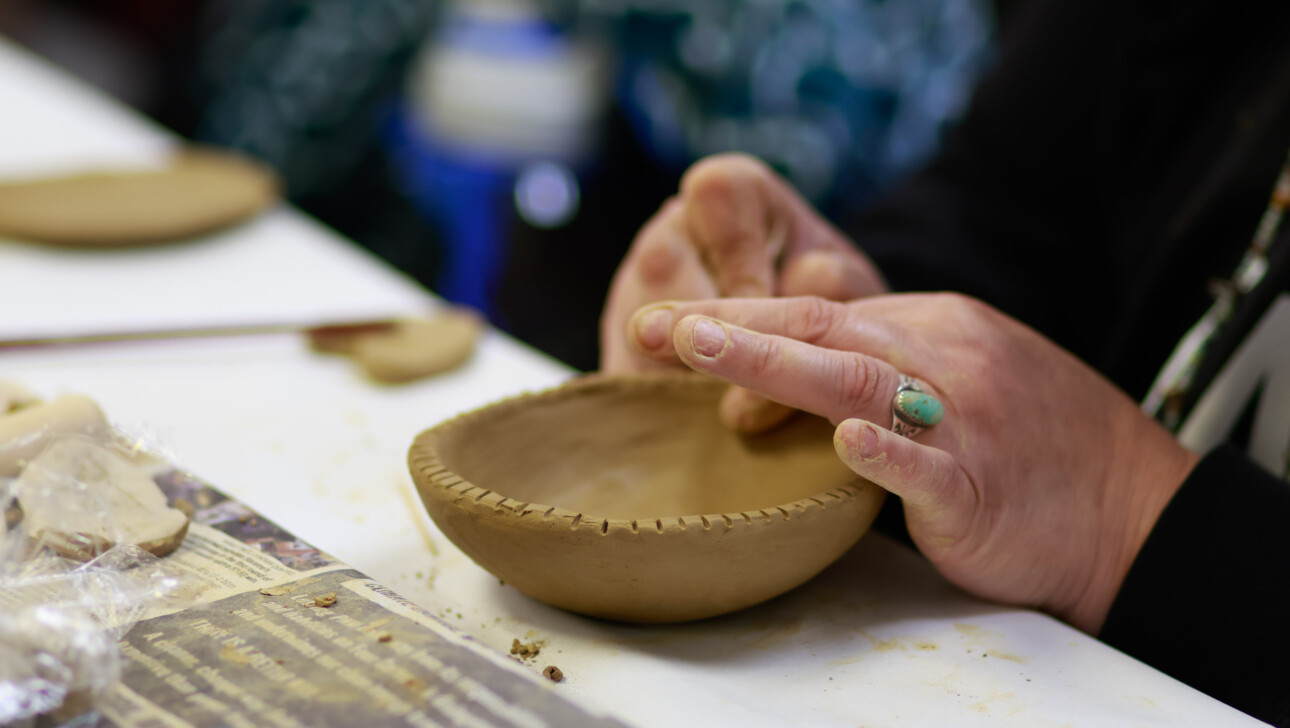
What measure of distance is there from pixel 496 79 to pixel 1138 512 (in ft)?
7.09

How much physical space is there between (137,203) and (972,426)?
1170 millimetres

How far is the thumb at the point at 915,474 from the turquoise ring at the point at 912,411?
20 mm

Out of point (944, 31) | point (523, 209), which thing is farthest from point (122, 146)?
point (944, 31)

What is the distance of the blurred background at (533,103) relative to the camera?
2.41m

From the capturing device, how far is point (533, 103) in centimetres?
253

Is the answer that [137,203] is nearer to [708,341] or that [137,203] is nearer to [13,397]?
[13,397]

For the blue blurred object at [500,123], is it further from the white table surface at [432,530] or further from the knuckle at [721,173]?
the knuckle at [721,173]

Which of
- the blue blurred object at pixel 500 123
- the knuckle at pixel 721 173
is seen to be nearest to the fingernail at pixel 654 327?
the knuckle at pixel 721 173

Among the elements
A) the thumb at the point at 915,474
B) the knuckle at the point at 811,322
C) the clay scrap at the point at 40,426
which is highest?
the knuckle at the point at 811,322

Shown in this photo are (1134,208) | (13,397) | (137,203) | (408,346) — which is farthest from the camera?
(137,203)

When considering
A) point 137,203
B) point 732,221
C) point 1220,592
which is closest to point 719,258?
point 732,221

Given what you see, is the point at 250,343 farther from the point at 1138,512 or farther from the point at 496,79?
the point at 496,79

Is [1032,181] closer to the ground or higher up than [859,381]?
higher up

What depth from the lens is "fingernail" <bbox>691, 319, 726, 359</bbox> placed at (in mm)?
572
